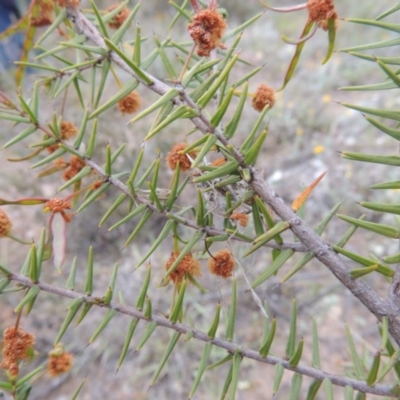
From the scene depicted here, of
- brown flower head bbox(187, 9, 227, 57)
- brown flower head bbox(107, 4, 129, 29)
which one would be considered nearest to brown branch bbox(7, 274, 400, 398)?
brown flower head bbox(187, 9, 227, 57)

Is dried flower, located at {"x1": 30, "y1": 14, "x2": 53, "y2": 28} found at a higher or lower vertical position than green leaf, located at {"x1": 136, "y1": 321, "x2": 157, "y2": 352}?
higher

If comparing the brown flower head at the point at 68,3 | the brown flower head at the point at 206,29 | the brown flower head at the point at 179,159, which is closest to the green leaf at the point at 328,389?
the brown flower head at the point at 179,159

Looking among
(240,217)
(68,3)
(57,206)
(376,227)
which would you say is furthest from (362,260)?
(68,3)

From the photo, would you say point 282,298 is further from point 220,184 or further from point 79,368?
point 220,184

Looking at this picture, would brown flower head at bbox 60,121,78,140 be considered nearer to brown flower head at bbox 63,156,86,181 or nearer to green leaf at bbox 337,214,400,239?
brown flower head at bbox 63,156,86,181

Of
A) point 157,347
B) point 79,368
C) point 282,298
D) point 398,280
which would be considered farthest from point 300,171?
point 398,280

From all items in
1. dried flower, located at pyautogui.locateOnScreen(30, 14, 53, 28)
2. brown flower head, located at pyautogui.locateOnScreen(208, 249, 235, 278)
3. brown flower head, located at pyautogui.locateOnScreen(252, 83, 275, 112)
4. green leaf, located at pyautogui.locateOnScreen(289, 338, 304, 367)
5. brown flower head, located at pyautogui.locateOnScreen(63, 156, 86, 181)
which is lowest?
green leaf, located at pyautogui.locateOnScreen(289, 338, 304, 367)
